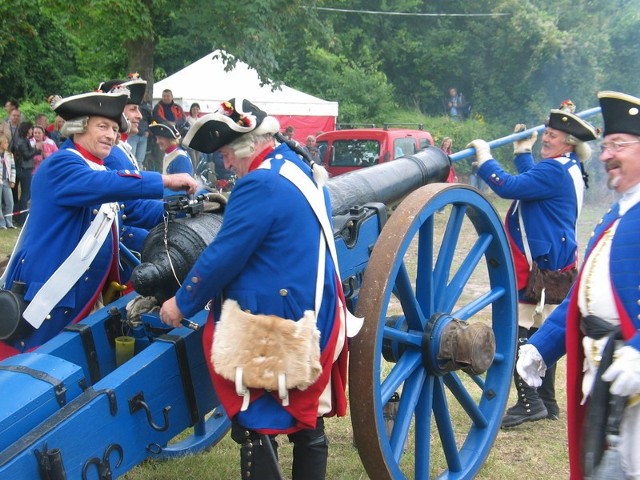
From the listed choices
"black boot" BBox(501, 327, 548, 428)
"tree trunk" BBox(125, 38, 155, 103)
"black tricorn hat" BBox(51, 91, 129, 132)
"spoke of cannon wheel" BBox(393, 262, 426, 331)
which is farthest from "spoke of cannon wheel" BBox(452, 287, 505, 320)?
"tree trunk" BBox(125, 38, 155, 103)

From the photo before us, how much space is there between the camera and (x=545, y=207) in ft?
15.1

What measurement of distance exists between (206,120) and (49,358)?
935mm

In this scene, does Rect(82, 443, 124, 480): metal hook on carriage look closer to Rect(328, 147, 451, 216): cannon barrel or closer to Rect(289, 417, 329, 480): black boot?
Rect(289, 417, 329, 480): black boot

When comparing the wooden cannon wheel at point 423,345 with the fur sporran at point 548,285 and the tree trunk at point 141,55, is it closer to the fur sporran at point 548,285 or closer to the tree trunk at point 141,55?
the fur sporran at point 548,285

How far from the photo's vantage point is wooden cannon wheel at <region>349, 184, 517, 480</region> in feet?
9.96

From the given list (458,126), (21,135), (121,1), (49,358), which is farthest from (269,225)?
(458,126)

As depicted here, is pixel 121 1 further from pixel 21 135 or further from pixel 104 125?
pixel 104 125

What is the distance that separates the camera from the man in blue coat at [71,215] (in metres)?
3.16

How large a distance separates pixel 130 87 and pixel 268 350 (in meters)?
1.65

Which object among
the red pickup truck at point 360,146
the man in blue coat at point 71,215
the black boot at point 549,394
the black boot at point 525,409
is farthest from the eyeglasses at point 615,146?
the red pickup truck at point 360,146

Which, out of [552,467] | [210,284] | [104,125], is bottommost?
[552,467]

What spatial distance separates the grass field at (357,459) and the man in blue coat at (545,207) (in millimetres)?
151

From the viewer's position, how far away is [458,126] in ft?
79.2

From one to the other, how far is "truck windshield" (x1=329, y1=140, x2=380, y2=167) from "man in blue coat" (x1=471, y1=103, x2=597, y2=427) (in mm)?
10181
